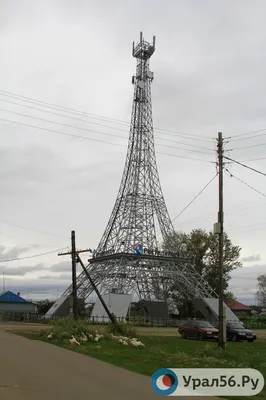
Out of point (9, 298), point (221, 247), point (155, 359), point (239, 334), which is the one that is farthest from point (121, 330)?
point (9, 298)

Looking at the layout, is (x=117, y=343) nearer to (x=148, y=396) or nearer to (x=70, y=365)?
(x=70, y=365)

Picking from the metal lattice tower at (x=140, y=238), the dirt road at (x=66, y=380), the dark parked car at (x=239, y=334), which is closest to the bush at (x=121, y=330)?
the dark parked car at (x=239, y=334)

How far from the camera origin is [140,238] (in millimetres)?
64562

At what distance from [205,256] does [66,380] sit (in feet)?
197

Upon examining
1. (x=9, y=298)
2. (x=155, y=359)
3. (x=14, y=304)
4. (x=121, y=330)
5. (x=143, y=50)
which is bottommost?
(x=14, y=304)

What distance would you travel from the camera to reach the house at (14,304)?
280ft

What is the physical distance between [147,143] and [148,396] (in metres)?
60.6

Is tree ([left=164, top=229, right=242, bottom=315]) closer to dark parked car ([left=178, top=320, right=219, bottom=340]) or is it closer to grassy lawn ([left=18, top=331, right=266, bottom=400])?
dark parked car ([left=178, top=320, right=219, bottom=340])

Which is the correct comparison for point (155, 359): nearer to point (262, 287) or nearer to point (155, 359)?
point (155, 359)

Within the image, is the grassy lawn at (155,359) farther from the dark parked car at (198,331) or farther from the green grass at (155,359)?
the dark parked car at (198,331)

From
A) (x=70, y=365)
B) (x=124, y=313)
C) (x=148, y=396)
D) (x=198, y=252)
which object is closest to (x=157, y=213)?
(x=198, y=252)

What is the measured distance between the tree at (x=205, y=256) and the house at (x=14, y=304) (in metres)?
31.3

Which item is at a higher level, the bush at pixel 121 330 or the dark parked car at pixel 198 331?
the bush at pixel 121 330

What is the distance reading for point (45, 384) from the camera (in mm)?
9938
